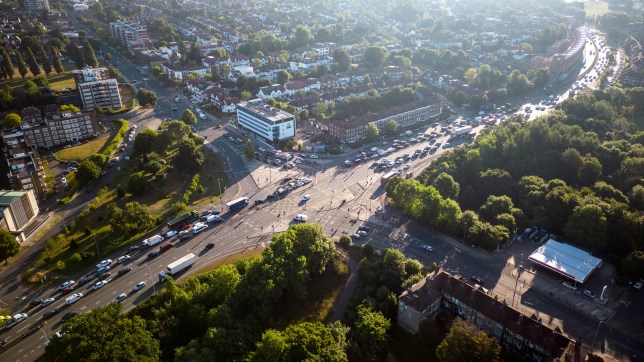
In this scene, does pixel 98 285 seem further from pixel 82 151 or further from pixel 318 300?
pixel 82 151

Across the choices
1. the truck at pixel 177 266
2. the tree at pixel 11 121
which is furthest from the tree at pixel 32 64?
the truck at pixel 177 266

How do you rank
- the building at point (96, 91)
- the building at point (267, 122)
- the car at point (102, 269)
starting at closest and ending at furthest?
the car at point (102, 269), the building at point (267, 122), the building at point (96, 91)

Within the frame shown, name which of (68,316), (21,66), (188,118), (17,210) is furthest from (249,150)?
(21,66)

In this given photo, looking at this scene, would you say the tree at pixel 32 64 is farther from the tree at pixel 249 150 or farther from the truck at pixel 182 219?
the truck at pixel 182 219

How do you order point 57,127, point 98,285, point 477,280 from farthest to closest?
point 57,127 < point 98,285 < point 477,280

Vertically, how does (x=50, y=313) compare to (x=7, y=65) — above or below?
below

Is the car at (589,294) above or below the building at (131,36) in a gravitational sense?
below

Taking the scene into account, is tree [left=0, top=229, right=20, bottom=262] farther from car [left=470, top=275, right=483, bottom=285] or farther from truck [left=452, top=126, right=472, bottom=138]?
truck [left=452, top=126, right=472, bottom=138]
